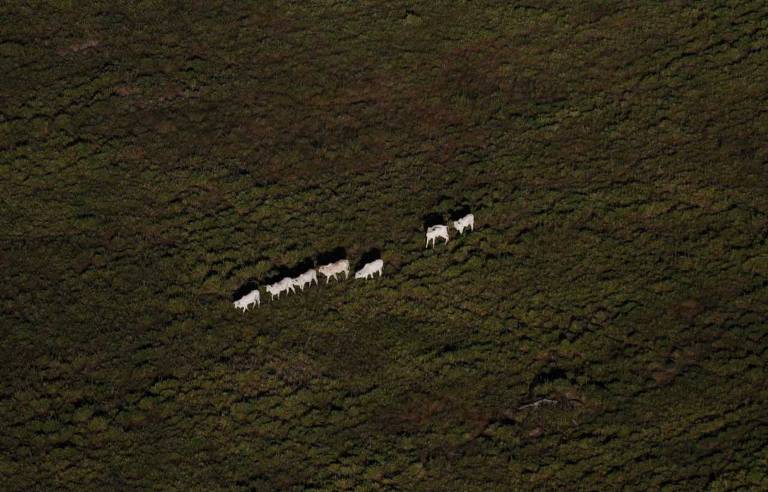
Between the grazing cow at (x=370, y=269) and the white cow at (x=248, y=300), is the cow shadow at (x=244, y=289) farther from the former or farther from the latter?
the grazing cow at (x=370, y=269)

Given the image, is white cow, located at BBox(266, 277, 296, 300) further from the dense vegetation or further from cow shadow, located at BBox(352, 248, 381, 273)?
cow shadow, located at BBox(352, 248, 381, 273)

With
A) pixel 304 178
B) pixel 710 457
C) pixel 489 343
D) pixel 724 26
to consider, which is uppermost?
pixel 724 26

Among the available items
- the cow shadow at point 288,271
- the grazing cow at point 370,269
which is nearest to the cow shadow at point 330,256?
the cow shadow at point 288,271

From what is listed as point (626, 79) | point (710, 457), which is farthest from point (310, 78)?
point (710, 457)

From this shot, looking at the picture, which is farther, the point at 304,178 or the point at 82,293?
the point at 304,178

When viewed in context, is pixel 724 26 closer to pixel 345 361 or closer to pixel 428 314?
pixel 428 314

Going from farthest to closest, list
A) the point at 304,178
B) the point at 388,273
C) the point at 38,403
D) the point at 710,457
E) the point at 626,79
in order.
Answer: the point at 626,79 < the point at 304,178 < the point at 388,273 < the point at 38,403 < the point at 710,457
